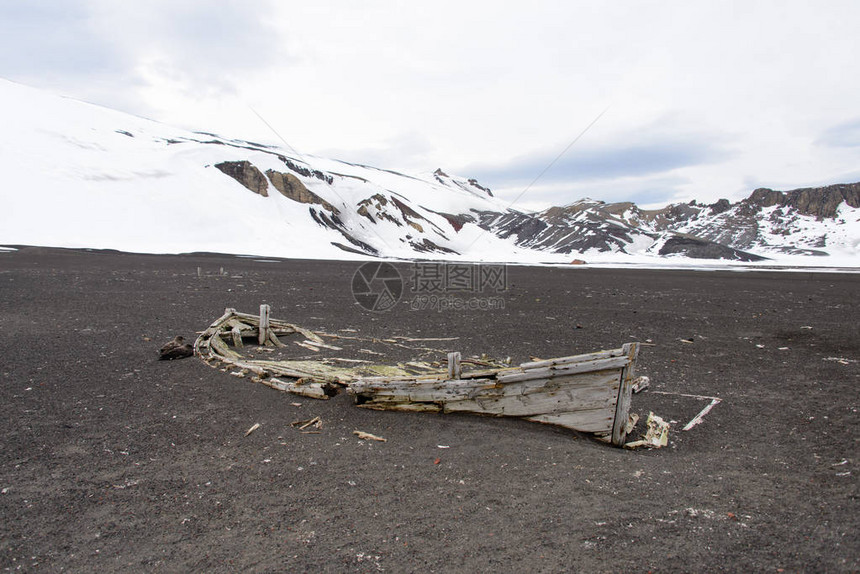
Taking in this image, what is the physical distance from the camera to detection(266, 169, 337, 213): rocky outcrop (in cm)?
8194

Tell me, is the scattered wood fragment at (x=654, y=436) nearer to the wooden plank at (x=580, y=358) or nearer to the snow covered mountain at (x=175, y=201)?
the wooden plank at (x=580, y=358)

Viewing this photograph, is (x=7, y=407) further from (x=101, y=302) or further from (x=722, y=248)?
(x=722, y=248)

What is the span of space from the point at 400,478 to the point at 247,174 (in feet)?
270

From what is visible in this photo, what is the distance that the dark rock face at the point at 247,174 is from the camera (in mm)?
78438

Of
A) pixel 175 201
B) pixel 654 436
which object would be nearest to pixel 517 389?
pixel 654 436

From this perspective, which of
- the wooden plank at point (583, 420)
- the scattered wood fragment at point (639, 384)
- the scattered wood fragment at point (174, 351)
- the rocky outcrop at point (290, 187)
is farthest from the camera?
the rocky outcrop at point (290, 187)

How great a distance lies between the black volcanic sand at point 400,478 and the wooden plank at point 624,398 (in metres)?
0.32

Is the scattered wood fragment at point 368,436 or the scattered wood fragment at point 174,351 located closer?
the scattered wood fragment at point 368,436

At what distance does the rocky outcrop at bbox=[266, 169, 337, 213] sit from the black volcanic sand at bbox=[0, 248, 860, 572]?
74.3 meters

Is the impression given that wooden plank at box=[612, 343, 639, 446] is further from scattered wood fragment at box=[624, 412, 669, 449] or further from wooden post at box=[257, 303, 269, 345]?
wooden post at box=[257, 303, 269, 345]

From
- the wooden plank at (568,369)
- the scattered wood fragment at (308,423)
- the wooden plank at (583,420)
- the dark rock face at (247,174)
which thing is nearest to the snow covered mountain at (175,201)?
the dark rock face at (247,174)

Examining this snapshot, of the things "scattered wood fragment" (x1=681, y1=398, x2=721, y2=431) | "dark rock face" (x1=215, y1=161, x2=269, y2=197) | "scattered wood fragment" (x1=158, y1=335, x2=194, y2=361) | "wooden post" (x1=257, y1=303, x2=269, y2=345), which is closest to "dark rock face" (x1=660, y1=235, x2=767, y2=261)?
"dark rock face" (x1=215, y1=161, x2=269, y2=197)

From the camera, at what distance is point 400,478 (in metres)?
5.12

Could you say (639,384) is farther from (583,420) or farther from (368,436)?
(368,436)
